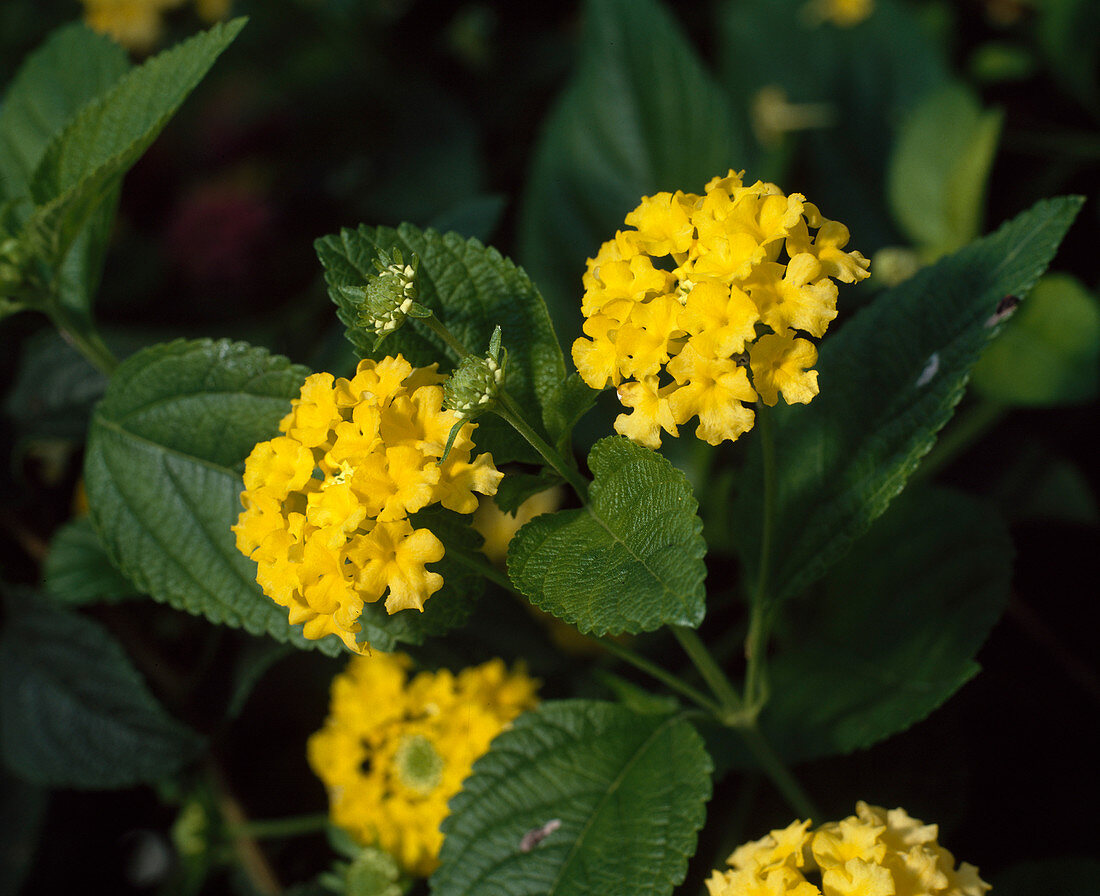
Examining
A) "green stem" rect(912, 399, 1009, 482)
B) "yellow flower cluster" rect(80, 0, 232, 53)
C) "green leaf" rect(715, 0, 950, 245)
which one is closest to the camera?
"green stem" rect(912, 399, 1009, 482)

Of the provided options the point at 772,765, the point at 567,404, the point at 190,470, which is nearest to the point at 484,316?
the point at 567,404

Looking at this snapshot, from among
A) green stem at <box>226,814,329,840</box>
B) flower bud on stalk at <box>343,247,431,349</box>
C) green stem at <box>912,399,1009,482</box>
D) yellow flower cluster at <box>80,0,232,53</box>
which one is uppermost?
flower bud on stalk at <box>343,247,431,349</box>

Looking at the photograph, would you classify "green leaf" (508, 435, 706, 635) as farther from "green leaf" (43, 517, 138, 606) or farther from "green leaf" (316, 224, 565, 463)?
"green leaf" (43, 517, 138, 606)

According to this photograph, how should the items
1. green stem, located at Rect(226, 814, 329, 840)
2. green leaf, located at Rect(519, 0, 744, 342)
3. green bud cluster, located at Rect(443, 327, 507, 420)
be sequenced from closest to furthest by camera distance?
green bud cluster, located at Rect(443, 327, 507, 420), green stem, located at Rect(226, 814, 329, 840), green leaf, located at Rect(519, 0, 744, 342)

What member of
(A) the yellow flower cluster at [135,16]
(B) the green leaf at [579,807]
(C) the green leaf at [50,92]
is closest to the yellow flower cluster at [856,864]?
(B) the green leaf at [579,807]

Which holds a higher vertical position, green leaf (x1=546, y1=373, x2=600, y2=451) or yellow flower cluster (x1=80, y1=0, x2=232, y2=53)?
yellow flower cluster (x1=80, y1=0, x2=232, y2=53)

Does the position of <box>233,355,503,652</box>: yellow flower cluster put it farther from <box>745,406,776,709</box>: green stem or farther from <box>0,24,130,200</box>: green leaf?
<box>0,24,130,200</box>: green leaf

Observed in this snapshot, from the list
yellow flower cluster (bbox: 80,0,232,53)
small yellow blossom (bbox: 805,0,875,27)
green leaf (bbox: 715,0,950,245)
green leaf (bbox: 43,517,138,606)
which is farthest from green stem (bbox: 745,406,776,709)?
yellow flower cluster (bbox: 80,0,232,53)

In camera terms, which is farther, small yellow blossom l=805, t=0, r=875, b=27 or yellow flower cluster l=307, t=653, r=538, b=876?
small yellow blossom l=805, t=0, r=875, b=27
